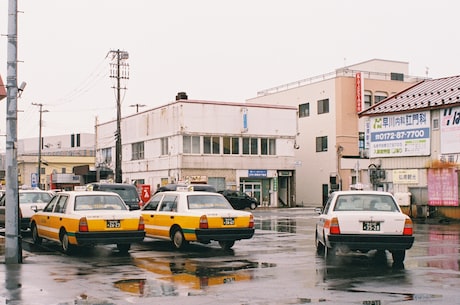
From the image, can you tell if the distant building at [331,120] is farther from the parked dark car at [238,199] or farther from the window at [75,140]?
the window at [75,140]

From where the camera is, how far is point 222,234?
17.0 m

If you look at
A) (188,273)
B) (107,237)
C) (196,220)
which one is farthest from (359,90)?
(188,273)

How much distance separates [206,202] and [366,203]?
4.74 meters

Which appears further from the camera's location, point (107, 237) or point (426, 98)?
point (426, 98)

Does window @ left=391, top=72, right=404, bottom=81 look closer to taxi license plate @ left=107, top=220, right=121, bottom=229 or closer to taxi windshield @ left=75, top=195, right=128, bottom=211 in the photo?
taxi windshield @ left=75, top=195, right=128, bottom=211

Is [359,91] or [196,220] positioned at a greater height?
[359,91]

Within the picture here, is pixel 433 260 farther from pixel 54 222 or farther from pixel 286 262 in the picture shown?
pixel 54 222

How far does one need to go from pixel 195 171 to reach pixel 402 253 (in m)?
39.3

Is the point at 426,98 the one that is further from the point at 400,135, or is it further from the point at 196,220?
the point at 196,220

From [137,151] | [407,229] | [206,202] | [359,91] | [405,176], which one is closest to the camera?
[407,229]

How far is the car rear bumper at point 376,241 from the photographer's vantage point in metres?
14.0

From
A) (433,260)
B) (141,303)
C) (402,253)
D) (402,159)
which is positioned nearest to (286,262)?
(402,253)

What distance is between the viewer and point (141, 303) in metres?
9.65

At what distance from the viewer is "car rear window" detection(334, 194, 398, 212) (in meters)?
14.9
